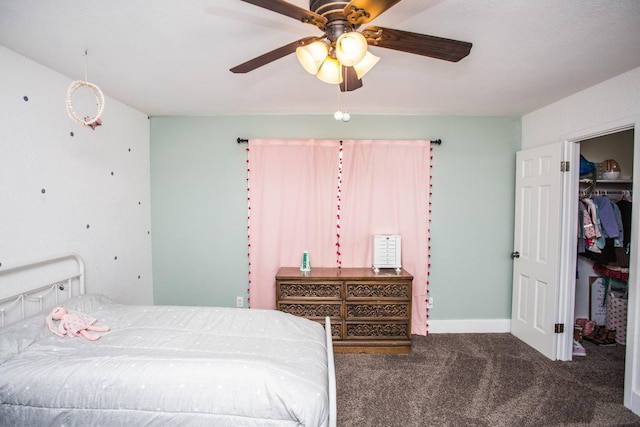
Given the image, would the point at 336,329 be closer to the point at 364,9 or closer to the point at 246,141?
the point at 246,141

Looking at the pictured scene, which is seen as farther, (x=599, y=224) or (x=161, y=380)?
(x=599, y=224)

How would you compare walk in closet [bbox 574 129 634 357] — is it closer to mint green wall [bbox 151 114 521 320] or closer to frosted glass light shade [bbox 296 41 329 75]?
mint green wall [bbox 151 114 521 320]

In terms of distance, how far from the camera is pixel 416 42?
4.25 feet

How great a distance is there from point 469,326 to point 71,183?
13.4ft

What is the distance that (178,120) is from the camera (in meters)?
3.51

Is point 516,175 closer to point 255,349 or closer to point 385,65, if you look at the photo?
point 385,65

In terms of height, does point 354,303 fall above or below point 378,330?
above

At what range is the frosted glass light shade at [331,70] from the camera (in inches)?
56.6

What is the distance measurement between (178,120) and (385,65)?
94.7 inches

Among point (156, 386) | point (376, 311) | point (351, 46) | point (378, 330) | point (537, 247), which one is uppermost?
point (351, 46)

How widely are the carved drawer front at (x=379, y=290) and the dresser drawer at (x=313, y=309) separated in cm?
19

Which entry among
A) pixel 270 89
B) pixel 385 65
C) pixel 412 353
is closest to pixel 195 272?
pixel 270 89

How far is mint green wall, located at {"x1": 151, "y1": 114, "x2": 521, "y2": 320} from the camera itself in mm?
3498

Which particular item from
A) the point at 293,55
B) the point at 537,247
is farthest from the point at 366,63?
the point at 537,247
